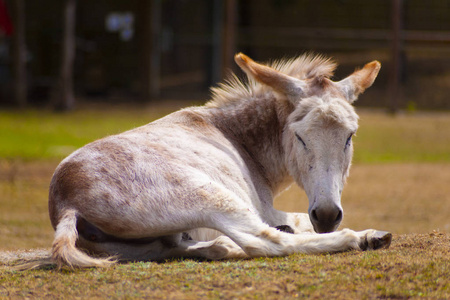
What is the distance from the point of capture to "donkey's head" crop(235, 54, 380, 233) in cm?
405

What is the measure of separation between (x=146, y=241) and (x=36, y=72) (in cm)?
1782

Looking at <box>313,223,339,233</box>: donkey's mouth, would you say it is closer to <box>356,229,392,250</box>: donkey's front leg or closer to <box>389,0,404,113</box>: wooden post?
<box>356,229,392,250</box>: donkey's front leg

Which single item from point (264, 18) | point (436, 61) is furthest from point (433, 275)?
point (264, 18)

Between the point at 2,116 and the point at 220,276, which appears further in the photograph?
the point at 2,116

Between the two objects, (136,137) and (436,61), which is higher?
(436,61)

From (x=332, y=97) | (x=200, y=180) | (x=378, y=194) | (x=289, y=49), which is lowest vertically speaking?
(x=378, y=194)

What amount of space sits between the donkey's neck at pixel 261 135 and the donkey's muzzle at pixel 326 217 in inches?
35.9

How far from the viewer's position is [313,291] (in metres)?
3.12

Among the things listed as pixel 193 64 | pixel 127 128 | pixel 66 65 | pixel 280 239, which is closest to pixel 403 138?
pixel 127 128

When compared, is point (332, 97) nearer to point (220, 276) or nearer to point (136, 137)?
point (136, 137)

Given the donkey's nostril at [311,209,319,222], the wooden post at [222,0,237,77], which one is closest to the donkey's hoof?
the donkey's nostril at [311,209,319,222]

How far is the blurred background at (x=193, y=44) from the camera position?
17016 millimetres

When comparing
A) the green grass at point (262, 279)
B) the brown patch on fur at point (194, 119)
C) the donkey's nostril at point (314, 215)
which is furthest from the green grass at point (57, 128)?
the green grass at point (262, 279)

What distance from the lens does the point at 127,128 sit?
13.7 metres
